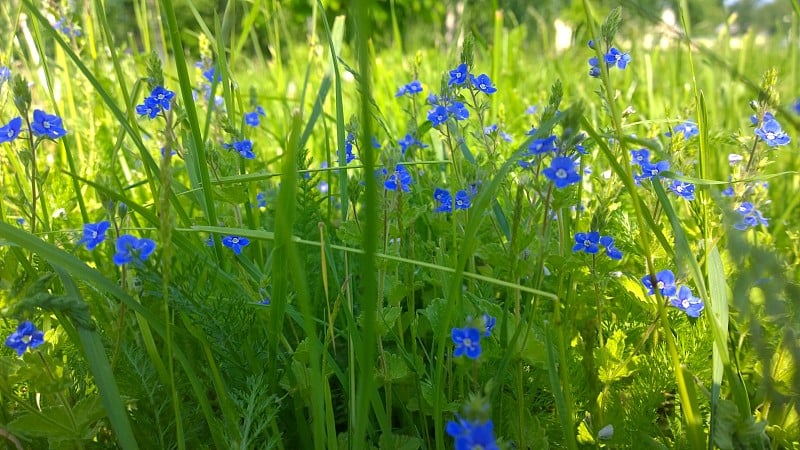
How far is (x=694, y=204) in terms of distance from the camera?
5.21ft

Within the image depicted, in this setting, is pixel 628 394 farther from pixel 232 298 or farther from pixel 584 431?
pixel 232 298

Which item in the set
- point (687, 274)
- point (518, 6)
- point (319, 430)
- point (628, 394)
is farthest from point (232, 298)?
point (518, 6)

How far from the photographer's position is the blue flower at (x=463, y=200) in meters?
1.36

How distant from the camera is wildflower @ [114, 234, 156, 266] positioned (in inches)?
37.5

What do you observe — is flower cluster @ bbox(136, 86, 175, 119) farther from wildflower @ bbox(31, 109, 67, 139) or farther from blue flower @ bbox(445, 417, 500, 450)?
blue flower @ bbox(445, 417, 500, 450)

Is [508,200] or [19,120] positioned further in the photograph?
[508,200]

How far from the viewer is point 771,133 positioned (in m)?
1.45

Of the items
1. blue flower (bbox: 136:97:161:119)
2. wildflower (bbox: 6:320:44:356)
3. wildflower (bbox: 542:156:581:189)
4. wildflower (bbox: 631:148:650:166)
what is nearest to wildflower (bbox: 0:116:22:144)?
blue flower (bbox: 136:97:161:119)

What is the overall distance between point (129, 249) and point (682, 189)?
120cm

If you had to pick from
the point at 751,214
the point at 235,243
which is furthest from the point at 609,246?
the point at 235,243

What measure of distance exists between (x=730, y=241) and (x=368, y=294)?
1.31 ft

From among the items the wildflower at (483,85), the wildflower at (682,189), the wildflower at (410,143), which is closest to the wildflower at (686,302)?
the wildflower at (682,189)

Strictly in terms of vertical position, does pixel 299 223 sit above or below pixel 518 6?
below

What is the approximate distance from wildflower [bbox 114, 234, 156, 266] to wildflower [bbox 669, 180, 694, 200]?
113 centimetres
